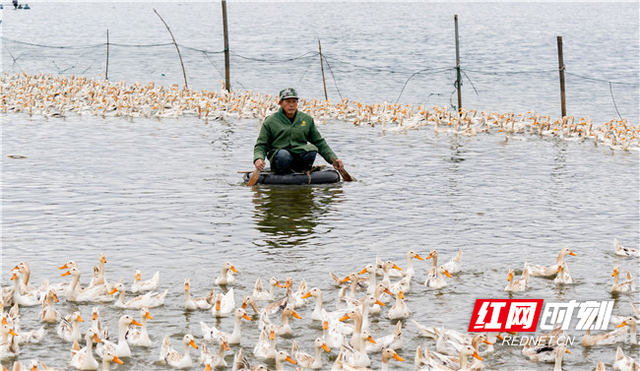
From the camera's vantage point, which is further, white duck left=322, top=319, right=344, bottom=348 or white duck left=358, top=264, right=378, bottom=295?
white duck left=358, top=264, right=378, bottom=295

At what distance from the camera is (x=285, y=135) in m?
16.4

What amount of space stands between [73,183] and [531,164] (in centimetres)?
955

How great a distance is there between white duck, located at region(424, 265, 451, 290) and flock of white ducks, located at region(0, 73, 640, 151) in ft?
41.2

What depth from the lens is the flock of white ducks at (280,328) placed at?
27.0ft

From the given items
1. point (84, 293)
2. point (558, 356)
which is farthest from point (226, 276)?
point (558, 356)

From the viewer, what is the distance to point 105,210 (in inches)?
565

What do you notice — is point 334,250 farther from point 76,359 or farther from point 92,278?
point 76,359

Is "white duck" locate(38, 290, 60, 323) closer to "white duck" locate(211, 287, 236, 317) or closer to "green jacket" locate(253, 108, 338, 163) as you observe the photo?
Result: "white duck" locate(211, 287, 236, 317)

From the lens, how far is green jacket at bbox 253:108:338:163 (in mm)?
16359

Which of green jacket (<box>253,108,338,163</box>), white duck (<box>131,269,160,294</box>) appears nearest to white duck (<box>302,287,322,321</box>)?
white duck (<box>131,269,160,294</box>)

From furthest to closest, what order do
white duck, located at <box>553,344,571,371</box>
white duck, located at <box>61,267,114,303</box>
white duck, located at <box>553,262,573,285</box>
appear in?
1. white duck, located at <box>553,262,573,285</box>
2. white duck, located at <box>61,267,114,303</box>
3. white duck, located at <box>553,344,571,371</box>

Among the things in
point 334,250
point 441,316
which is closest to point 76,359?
point 441,316

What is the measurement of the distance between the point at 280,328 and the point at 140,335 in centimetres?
141

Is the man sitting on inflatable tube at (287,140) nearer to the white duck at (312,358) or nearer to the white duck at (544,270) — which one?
the white duck at (544,270)
